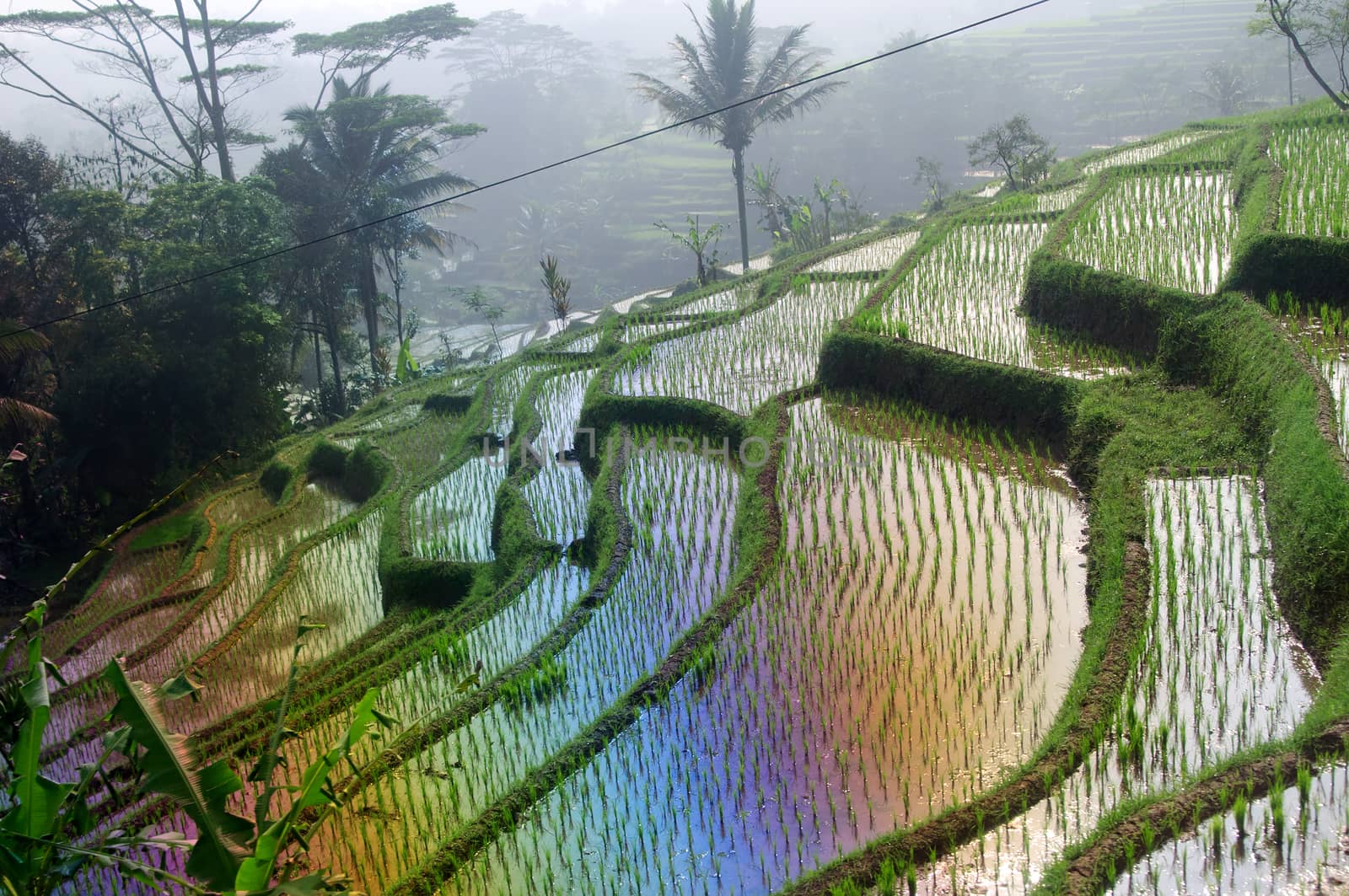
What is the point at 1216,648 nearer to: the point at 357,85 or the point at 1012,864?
the point at 1012,864

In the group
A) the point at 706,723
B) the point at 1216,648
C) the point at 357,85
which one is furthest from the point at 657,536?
the point at 357,85

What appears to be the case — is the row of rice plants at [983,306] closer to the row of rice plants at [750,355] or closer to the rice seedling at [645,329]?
the row of rice plants at [750,355]

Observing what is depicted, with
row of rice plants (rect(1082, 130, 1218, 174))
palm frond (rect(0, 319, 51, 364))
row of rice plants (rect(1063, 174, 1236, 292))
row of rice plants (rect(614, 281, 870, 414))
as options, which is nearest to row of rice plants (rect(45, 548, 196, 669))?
palm frond (rect(0, 319, 51, 364))

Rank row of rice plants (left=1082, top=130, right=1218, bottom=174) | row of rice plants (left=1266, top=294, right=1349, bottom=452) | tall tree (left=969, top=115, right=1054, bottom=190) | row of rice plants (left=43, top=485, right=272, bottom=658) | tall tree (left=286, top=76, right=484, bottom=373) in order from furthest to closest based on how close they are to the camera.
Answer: tall tree (left=286, top=76, right=484, bottom=373) → tall tree (left=969, top=115, right=1054, bottom=190) → row of rice plants (left=1082, top=130, right=1218, bottom=174) → row of rice plants (left=43, top=485, right=272, bottom=658) → row of rice plants (left=1266, top=294, right=1349, bottom=452)

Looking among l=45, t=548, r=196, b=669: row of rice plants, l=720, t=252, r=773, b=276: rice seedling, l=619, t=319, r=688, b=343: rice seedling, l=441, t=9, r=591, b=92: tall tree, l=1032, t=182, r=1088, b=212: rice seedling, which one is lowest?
l=45, t=548, r=196, b=669: row of rice plants

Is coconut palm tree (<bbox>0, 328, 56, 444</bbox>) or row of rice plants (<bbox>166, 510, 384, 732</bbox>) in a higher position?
coconut palm tree (<bbox>0, 328, 56, 444</bbox>)

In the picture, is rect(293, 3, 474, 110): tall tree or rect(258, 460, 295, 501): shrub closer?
rect(258, 460, 295, 501): shrub

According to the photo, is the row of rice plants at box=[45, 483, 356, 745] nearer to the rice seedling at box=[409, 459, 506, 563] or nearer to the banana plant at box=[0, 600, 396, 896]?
the rice seedling at box=[409, 459, 506, 563]
